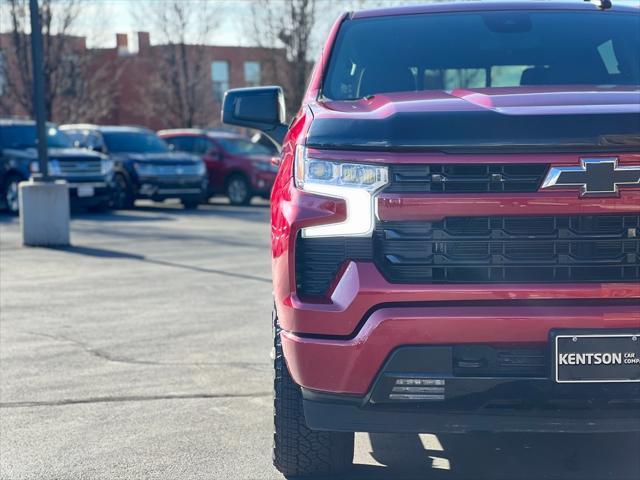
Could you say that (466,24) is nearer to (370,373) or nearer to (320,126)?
(320,126)

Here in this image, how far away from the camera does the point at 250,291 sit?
9664 mm

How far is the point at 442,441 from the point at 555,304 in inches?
61.7

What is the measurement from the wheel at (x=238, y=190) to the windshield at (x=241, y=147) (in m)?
0.63

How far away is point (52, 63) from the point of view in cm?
2955

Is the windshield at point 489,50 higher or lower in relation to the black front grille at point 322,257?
higher

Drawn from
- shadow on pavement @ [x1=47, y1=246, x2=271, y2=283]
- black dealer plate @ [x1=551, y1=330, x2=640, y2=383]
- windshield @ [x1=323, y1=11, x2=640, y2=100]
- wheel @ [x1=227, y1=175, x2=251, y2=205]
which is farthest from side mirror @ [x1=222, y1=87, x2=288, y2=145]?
wheel @ [x1=227, y1=175, x2=251, y2=205]

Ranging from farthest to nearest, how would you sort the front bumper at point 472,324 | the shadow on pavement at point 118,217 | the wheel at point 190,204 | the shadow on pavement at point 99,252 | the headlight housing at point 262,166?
1. the headlight housing at point 262,166
2. the wheel at point 190,204
3. the shadow on pavement at point 118,217
4. the shadow on pavement at point 99,252
5. the front bumper at point 472,324

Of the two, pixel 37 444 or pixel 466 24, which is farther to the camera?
pixel 466 24

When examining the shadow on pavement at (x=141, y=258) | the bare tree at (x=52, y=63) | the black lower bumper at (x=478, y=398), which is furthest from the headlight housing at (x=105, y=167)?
the black lower bumper at (x=478, y=398)

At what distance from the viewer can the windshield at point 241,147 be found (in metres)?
22.6

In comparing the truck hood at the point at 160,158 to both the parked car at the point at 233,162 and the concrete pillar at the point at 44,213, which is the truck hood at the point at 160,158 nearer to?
the parked car at the point at 233,162

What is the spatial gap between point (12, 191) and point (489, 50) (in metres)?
14.5

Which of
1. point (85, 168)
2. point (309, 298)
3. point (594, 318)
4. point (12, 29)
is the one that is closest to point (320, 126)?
point (309, 298)

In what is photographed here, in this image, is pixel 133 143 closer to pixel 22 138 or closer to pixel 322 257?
pixel 22 138
